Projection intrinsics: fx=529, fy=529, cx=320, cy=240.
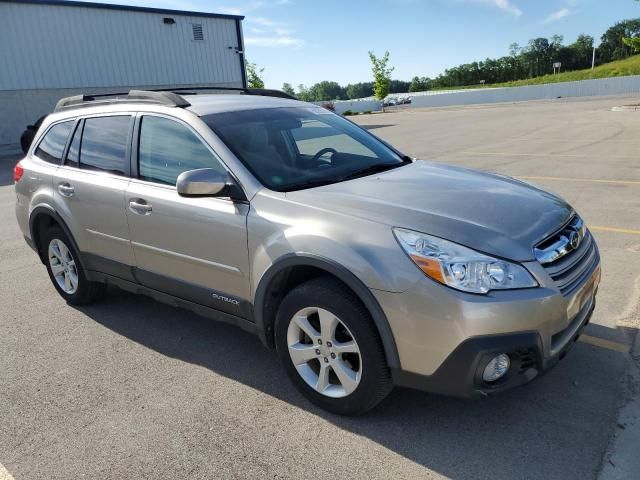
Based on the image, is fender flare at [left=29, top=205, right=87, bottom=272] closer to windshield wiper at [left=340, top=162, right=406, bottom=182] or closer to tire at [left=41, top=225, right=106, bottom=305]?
tire at [left=41, top=225, right=106, bottom=305]

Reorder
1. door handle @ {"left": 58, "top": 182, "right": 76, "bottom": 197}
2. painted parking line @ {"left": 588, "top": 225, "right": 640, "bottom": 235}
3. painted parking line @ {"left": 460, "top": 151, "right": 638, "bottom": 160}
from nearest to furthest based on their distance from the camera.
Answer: door handle @ {"left": 58, "top": 182, "right": 76, "bottom": 197}
painted parking line @ {"left": 588, "top": 225, "right": 640, "bottom": 235}
painted parking line @ {"left": 460, "top": 151, "right": 638, "bottom": 160}

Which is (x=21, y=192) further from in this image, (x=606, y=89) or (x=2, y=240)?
(x=606, y=89)

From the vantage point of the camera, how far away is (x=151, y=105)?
386 centimetres

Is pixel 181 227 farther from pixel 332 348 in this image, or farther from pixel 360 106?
pixel 360 106

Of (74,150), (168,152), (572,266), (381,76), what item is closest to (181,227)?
(168,152)

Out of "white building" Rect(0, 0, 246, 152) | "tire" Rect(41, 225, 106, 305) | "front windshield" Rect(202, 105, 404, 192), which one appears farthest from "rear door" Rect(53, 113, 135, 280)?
"white building" Rect(0, 0, 246, 152)

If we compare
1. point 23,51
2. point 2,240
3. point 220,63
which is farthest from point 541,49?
point 2,240

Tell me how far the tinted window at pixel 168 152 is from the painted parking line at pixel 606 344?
107 inches

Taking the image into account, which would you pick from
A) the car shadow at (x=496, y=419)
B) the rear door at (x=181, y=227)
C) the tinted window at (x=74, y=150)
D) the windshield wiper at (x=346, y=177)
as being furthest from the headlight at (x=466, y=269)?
the tinted window at (x=74, y=150)

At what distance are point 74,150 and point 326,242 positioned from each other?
284 cm

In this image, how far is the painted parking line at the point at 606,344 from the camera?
3.50 metres

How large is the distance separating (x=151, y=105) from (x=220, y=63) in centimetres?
2744

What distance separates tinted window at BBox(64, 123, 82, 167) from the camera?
14.6 feet

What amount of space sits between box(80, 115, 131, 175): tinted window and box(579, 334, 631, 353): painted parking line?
3.50 m
